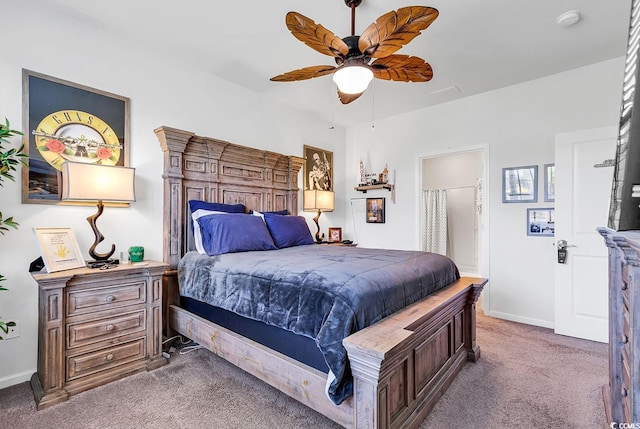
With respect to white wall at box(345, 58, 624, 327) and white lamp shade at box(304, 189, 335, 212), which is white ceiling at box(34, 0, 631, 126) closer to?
white wall at box(345, 58, 624, 327)

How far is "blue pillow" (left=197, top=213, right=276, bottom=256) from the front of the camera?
2.63 meters

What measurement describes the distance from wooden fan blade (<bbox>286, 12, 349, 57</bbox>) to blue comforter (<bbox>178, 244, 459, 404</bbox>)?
1.45m

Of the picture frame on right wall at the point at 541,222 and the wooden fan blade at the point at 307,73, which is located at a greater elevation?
the wooden fan blade at the point at 307,73

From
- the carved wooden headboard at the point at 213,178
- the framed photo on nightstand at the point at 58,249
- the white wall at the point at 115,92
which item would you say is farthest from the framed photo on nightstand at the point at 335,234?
the framed photo on nightstand at the point at 58,249

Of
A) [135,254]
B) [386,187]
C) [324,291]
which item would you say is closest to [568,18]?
[386,187]

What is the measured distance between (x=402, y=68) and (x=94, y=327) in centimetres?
293

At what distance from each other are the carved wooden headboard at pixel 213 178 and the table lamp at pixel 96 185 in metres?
0.52

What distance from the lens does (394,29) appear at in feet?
5.80

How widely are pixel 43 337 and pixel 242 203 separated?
209 cm

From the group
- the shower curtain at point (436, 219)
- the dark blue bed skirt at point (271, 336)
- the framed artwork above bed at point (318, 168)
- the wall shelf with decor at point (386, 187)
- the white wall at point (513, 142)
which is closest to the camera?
the dark blue bed skirt at point (271, 336)

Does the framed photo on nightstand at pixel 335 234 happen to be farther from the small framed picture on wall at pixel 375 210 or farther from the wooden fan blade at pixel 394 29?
the wooden fan blade at pixel 394 29

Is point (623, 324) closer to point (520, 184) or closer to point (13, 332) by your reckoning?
point (520, 184)

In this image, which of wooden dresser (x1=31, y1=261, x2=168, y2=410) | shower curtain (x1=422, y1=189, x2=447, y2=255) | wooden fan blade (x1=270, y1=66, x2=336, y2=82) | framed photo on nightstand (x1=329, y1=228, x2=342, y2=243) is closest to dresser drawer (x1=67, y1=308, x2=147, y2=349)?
wooden dresser (x1=31, y1=261, x2=168, y2=410)

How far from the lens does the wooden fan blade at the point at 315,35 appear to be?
1.77 metres
